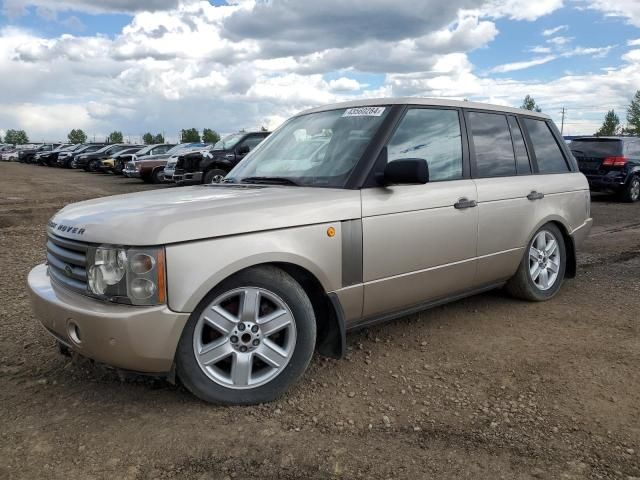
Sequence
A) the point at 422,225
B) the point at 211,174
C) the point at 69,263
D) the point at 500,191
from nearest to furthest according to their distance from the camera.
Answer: the point at 69,263 < the point at 422,225 < the point at 500,191 < the point at 211,174

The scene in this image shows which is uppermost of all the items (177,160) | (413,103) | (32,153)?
(32,153)

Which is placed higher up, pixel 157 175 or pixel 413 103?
pixel 413 103

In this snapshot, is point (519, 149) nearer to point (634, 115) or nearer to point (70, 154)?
point (70, 154)

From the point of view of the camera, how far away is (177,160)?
55.3ft

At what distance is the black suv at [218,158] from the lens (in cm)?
1508

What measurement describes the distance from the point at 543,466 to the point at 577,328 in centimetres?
209

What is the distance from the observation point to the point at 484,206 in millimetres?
4246

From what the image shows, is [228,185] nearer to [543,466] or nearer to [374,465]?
[374,465]

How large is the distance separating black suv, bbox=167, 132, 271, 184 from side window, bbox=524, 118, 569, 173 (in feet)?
33.7

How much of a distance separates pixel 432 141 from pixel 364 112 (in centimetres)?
54

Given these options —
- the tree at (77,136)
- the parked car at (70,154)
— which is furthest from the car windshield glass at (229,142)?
the tree at (77,136)

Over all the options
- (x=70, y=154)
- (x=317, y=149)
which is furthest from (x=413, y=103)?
(x=70, y=154)

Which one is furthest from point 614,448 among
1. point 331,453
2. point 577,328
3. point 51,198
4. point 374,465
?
point 51,198

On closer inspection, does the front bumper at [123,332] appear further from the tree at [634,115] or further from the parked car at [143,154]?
the tree at [634,115]
